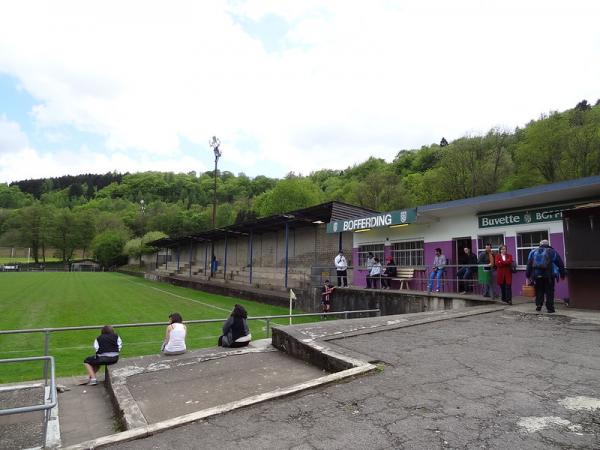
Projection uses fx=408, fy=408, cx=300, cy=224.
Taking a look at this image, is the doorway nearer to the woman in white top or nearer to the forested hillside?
the woman in white top

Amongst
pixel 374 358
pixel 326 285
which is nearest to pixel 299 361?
pixel 374 358

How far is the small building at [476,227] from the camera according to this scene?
11477 millimetres

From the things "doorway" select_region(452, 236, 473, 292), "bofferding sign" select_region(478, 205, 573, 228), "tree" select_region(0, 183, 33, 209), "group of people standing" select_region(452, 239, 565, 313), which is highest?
"tree" select_region(0, 183, 33, 209)

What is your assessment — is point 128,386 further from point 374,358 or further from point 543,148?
point 543,148

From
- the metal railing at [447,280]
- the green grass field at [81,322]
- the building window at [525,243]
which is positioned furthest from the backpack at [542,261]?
the green grass field at [81,322]

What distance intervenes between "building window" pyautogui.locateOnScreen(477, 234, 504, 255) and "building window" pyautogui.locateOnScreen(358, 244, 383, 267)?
4880mm

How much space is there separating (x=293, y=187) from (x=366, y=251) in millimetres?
41413

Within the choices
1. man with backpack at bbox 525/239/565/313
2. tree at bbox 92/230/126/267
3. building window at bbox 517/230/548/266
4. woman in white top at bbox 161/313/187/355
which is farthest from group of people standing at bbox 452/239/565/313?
tree at bbox 92/230/126/267

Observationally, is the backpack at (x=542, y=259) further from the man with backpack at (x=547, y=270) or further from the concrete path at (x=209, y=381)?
the concrete path at (x=209, y=381)

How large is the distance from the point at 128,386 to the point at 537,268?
8.61m

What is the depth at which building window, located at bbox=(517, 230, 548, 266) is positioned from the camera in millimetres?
12500

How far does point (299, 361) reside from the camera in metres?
6.89

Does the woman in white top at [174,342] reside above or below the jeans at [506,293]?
below

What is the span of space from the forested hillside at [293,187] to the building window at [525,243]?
64.5ft
